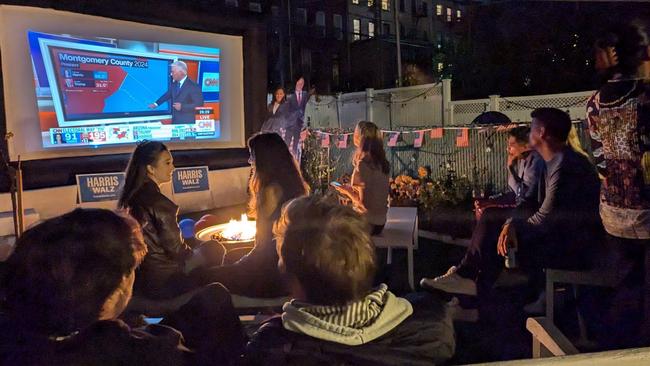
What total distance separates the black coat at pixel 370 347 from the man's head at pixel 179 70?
5311 mm

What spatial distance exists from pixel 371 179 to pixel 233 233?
1.12 metres

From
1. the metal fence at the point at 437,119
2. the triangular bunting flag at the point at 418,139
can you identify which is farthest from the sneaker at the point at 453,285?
the triangular bunting flag at the point at 418,139

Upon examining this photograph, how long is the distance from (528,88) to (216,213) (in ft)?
39.8

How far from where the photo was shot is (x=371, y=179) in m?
4.17

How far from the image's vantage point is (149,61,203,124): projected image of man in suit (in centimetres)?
627

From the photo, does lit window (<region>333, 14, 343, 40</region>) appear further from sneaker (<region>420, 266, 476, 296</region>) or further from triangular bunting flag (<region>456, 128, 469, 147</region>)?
sneaker (<region>420, 266, 476, 296</region>)

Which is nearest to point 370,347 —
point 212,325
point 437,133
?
point 212,325

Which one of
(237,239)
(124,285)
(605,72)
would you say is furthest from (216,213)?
(124,285)

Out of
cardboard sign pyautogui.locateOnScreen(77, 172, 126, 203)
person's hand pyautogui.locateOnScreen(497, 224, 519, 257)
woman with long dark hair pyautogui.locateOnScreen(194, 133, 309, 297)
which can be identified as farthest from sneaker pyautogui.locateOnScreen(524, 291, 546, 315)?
cardboard sign pyautogui.locateOnScreen(77, 172, 126, 203)

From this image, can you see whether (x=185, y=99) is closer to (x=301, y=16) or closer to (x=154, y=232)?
(x=154, y=232)

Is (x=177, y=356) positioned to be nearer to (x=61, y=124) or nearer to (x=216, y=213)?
(x=61, y=124)

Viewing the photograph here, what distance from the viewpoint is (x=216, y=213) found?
682 cm

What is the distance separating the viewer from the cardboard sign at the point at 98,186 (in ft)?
17.8

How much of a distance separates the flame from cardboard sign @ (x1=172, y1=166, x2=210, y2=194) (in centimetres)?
259
